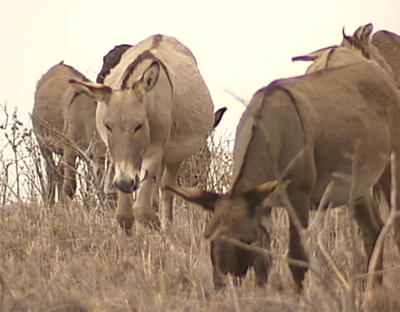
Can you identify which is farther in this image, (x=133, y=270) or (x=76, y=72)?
(x=76, y=72)

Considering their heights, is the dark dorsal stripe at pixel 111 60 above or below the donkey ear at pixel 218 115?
above

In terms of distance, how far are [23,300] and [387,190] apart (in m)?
2.99

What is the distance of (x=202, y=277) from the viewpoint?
680 cm

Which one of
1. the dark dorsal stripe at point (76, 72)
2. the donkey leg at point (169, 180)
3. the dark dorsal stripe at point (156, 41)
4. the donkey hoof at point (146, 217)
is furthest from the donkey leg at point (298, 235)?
the dark dorsal stripe at point (76, 72)

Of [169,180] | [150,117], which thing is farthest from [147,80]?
[169,180]

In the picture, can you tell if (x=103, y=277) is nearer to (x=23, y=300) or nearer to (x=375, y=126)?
(x=23, y=300)

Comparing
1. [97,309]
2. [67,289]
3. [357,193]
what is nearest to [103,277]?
[67,289]

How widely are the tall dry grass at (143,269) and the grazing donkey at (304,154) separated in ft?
0.74

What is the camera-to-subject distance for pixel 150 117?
9.77 m

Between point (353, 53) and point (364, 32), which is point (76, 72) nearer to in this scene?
point (364, 32)

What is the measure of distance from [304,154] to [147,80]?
3136 mm

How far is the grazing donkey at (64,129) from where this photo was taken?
1213 cm

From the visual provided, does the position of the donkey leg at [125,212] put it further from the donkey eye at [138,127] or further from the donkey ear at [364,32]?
the donkey ear at [364,32]

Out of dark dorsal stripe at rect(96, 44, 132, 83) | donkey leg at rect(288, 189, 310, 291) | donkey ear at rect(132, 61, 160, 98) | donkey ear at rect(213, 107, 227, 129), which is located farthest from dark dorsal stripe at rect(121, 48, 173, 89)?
donkey leg at rect(288, 189, 310, 291)
